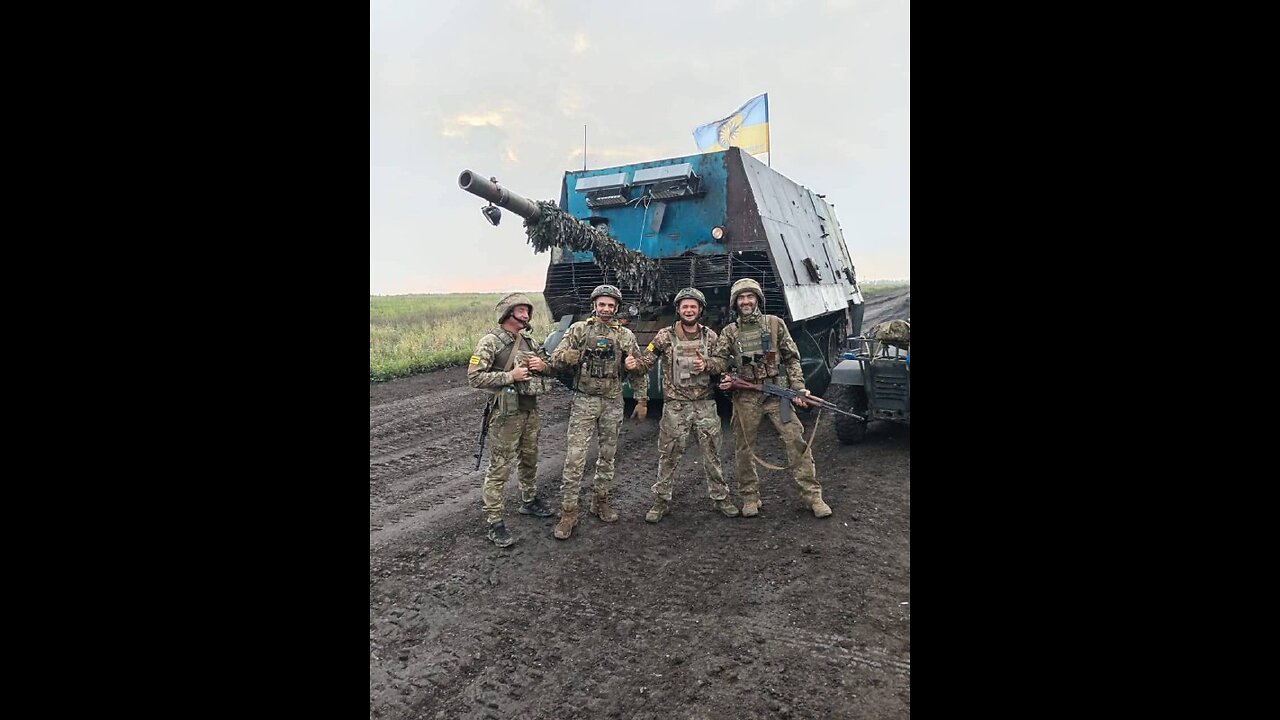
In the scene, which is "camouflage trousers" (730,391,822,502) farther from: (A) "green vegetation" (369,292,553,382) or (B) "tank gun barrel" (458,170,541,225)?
(A) "green vegetation" (369,292,553,382)

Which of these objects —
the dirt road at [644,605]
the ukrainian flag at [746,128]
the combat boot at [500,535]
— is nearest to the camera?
the dirt road at [644,605]

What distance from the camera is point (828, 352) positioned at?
9.78 m

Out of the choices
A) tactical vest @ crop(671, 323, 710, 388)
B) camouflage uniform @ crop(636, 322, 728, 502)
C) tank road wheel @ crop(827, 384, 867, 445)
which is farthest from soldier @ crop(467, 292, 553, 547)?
tank road wheel @ crop(827, 384, 867, 445)

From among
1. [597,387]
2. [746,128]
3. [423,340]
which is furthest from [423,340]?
[597,387]

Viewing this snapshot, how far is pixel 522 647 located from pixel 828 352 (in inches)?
303

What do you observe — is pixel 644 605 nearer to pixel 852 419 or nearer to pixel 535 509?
pixel 535 509

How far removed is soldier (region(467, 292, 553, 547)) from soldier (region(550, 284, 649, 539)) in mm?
273

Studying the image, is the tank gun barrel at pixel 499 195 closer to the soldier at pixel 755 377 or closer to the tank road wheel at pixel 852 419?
the soldier at pixel 755 377

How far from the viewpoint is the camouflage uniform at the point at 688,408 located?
Answer: 16.2 ft

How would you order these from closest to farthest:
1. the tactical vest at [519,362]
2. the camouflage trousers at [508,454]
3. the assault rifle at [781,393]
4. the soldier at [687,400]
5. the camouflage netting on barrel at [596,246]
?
1. the camouflage trousers at [508,454]
2. the tactical vest at [519,362]
3. the soldier at [687,400]
4. the assault rifle at [781,393]
5. the camouflage netting on barrel at [596,246]

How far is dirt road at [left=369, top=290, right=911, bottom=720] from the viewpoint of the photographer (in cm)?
272

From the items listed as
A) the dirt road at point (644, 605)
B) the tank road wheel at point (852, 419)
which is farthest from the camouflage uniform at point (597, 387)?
the tank road wheel at point (852, 419)
